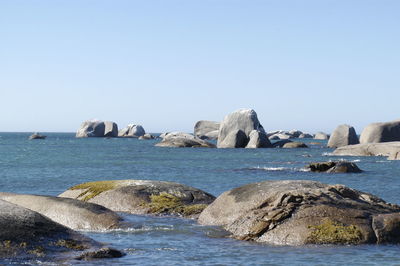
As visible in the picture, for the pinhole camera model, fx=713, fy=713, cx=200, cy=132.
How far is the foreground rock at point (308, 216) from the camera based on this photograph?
51.4ft

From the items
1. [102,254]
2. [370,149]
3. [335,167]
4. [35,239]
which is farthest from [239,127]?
[35,239]

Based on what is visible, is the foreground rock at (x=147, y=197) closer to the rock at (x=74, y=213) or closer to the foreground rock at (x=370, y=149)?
the rock at (x=74, y=213)

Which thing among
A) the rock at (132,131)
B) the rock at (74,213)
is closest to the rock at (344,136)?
the rock at (74,213)

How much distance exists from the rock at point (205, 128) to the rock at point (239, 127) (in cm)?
3819

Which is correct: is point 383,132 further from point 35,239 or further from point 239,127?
point 35,239

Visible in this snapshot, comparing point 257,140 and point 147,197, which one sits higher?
point 257,140

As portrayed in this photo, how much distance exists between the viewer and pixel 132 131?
602ft

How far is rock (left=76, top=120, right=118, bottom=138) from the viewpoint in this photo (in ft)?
597

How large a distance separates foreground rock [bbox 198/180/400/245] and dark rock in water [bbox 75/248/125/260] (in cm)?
333

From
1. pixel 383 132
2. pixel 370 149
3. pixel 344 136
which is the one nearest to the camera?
pixel 370 149

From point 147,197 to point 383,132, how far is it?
6695 centimetres

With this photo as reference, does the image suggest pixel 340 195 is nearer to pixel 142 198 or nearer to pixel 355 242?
pixel 355 242

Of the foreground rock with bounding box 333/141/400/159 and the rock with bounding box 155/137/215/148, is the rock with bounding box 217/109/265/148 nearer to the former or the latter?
the rock with bounding box 155/137/215/148

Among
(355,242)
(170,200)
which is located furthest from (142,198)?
(355,242)
